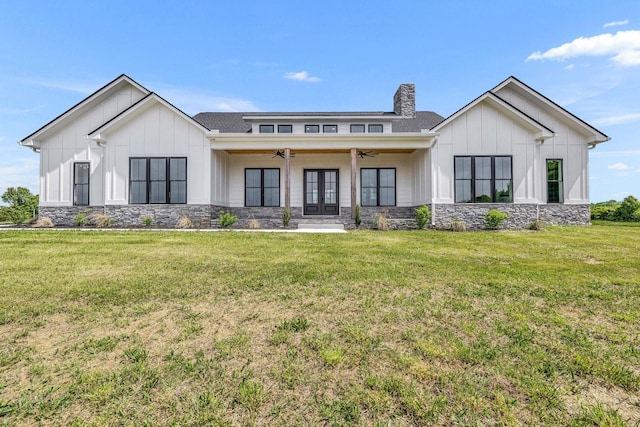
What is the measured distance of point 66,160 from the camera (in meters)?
15.5

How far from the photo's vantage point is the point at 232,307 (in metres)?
3.71

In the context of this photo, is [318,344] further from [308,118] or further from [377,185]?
[308,118]

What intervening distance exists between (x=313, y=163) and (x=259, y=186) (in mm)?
3087

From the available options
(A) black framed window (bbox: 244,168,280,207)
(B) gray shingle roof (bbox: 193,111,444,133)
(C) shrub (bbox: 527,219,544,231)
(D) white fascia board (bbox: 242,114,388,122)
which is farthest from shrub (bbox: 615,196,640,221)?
(A) black framed window (bbox: 244,168,280,207)

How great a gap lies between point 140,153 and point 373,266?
42.6 feet

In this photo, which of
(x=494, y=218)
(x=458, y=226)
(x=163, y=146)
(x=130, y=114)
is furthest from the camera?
(x=163, y=146)

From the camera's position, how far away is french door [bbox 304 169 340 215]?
1683cm

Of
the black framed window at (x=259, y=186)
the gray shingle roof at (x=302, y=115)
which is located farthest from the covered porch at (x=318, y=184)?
the gray shingle roof at (x=302, y=115)

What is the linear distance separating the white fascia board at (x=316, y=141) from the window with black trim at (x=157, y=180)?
199 centimetres

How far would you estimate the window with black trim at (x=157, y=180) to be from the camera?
565 inches

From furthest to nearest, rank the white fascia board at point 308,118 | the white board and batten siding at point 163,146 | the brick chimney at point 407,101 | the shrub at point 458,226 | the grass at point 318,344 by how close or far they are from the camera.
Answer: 1. the brick chimney at point 407,101
2. the white fascia board at point 308,118
3. the white board and batten siding at point 163,146
4. the shrub at point 458,226
5. the grass at point 318,344

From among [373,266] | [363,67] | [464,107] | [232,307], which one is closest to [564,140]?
[464,107]

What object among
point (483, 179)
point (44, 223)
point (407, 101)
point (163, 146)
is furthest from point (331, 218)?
point (44, 223)

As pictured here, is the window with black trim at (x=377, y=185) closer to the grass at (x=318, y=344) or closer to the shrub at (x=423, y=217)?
the shrub at (x=423, y=217)
